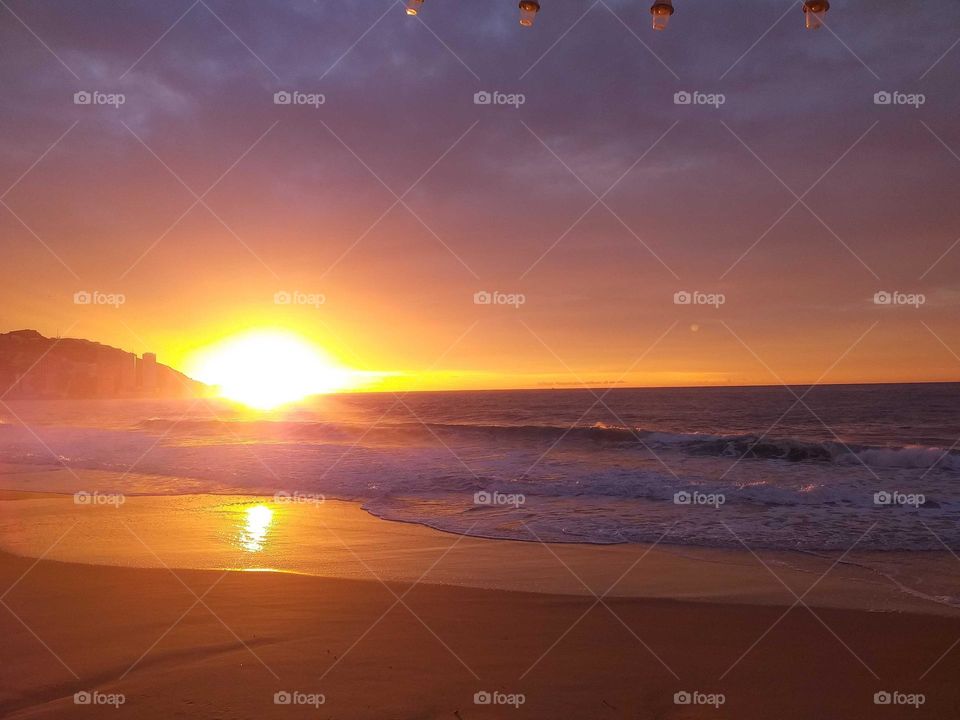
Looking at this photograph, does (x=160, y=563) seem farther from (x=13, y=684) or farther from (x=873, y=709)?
(x=873, y=709)

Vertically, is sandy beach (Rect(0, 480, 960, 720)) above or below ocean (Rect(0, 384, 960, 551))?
below

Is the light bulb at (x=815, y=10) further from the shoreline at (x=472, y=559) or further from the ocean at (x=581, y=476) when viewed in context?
the ocean at (x=581, y=476)

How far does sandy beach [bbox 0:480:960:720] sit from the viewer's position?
402 centimetres

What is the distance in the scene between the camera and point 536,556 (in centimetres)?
824

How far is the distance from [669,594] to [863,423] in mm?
39055

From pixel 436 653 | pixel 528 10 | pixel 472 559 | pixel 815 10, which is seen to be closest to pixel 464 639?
pixel 436 653

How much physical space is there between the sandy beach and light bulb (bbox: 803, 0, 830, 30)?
413 centimetres

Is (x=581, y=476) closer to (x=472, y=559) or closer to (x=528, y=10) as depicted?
(x=472, y=559)

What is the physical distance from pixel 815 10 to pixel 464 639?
4.90 meters

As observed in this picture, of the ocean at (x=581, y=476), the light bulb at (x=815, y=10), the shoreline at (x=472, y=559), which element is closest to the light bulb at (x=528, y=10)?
the light bulb at (x=815, y=10)

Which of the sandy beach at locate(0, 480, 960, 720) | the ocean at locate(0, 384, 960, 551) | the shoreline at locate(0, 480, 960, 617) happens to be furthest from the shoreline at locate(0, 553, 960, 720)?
the ocean at locate(0, 384, 960, 551)

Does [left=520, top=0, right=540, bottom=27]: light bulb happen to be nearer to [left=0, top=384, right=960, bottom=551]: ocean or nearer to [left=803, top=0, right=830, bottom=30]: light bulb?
[left=803, top=0, right=830, bottom=30]: light bulb

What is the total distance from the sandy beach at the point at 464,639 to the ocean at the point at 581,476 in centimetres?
261

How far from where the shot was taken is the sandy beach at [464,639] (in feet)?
13.2
